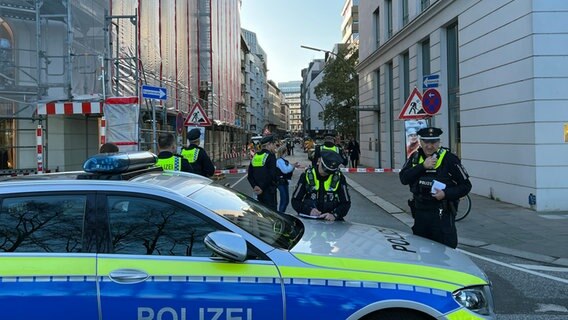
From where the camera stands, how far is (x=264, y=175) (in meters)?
8.02

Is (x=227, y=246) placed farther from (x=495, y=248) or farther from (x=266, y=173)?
(x=495, y=248)

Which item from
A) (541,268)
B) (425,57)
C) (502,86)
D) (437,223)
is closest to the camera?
(437,223)

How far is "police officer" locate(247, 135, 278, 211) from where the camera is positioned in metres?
8.02

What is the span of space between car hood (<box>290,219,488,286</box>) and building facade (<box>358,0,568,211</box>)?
27.3ft

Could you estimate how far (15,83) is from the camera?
36.3 ft

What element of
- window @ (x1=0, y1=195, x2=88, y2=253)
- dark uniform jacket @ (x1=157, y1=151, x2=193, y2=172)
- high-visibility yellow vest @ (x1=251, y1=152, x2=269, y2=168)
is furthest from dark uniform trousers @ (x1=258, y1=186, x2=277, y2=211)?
window @ (x1=0, y1=195, x2=88, y2=253)

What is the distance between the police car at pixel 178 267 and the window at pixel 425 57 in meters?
17.6

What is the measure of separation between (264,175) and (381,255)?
16.5ft

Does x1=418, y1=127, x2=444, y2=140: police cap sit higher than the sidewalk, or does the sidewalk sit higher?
x1=418, y1=127, x2=444, y2=140: police cap

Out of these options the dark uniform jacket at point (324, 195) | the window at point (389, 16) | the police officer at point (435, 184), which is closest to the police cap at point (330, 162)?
the dark uniform jacket at point (324, 195)

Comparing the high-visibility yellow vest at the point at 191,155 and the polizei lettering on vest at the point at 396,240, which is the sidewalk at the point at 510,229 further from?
the high-visibility yellow vest at the point at 191,155

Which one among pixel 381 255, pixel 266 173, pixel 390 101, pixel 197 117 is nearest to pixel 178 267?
pixel 381 255

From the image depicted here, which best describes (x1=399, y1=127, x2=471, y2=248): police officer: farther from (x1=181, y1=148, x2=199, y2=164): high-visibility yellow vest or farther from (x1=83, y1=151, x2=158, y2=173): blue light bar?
(x1=181, y1=148, x2=199, y2=164): high-visibility yellow vest

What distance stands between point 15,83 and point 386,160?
19.1m
